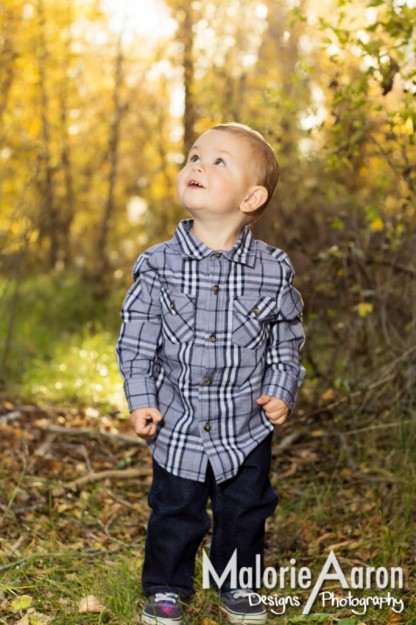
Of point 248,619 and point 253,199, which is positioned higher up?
point 253,199

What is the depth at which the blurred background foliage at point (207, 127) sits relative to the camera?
373 cm

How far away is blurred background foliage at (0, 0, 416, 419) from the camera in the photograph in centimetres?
373

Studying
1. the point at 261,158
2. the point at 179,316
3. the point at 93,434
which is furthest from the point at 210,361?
the point at 93,434

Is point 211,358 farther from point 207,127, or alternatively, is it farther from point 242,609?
point 207,127

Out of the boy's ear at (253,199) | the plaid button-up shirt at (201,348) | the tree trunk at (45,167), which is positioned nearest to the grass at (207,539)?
the plaid button-up shirt at (201,348)

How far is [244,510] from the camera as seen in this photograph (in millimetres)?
2586

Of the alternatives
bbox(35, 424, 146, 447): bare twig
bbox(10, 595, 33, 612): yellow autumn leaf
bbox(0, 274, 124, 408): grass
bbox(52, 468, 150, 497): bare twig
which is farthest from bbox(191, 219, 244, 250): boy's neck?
bbox(0, 274, 124, 408): grass

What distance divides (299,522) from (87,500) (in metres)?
0.91

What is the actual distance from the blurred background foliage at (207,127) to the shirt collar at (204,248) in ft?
3.04

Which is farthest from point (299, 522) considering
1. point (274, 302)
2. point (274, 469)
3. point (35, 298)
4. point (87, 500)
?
point (35, 298)

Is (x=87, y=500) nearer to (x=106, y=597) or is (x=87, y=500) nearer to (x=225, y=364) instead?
(x=106, y=597)

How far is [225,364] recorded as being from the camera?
2463 mm

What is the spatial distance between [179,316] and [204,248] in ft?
0.71

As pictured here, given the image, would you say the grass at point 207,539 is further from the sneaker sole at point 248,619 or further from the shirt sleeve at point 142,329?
the shirt sleeve at point 142,329
